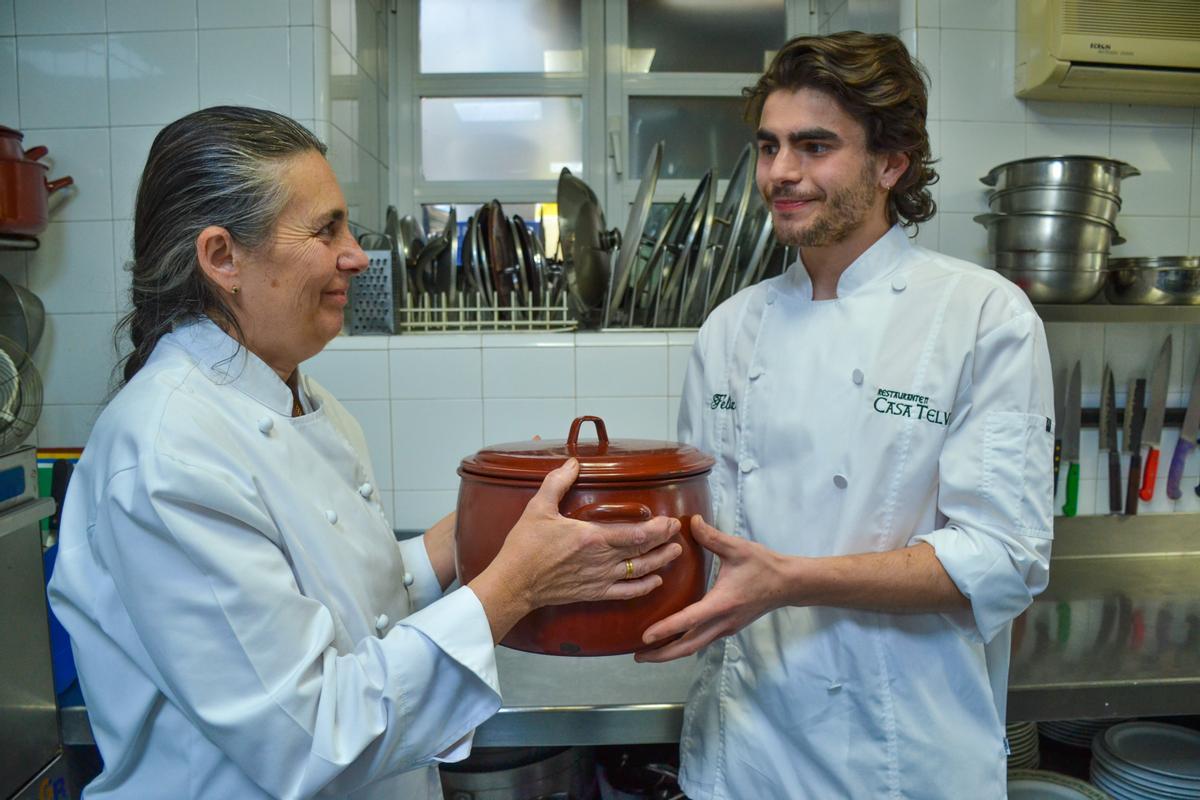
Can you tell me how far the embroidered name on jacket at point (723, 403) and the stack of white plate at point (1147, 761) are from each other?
1031 millimetres

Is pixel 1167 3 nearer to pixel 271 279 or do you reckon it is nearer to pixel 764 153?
pixel 764 153

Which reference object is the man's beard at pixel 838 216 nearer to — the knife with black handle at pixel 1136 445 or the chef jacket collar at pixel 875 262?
the chef jacket collar at pixel 875 262

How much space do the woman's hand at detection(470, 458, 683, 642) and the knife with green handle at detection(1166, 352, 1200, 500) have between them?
5.68 feet

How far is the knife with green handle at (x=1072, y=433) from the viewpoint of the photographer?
6.35 feet

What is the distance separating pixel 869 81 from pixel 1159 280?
117 cm

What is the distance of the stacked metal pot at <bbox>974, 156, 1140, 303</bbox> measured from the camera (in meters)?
1.66

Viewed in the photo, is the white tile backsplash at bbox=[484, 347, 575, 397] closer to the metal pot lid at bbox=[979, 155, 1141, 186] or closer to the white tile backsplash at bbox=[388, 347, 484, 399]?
the white tile backsplash at bbox=[388, 347, 484, 399]

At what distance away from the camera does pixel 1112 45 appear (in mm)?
1754

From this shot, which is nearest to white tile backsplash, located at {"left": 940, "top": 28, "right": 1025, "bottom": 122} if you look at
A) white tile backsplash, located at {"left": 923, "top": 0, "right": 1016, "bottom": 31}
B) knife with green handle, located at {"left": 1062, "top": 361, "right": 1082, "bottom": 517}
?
white tile backsplash, located at {"left": 923, "top": 0, "right": 1016, "bottom": 31}

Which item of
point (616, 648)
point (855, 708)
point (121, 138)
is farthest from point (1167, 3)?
point (121, 138)

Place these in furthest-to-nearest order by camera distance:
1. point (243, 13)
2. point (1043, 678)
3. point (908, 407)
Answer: point (243, 13), point (1043, 678), point (908, 407)

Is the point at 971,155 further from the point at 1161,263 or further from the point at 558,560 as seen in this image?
the point at 558,560

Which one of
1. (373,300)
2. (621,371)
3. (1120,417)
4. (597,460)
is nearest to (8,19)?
(373,300)

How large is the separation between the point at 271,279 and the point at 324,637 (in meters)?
0.35
